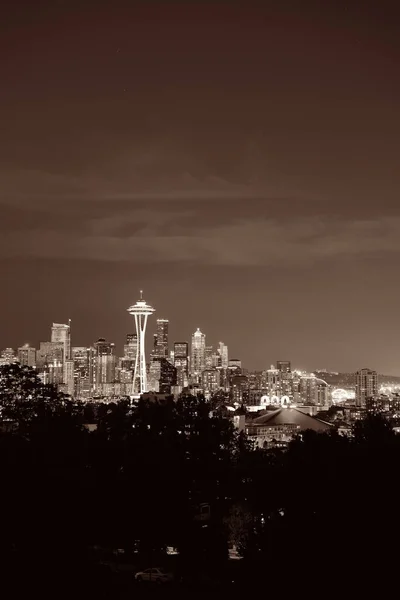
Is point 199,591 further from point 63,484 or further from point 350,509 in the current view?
point 350,509

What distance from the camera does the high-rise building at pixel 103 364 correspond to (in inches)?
5162

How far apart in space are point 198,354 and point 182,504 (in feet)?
446

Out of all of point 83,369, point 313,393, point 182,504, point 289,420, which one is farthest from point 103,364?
point 182,504

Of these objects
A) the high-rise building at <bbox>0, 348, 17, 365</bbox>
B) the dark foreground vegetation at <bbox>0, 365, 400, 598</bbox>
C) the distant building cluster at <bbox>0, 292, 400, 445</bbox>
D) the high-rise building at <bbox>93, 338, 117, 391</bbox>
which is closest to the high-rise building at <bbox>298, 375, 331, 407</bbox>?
the distant building cluster at <bbox>0, 292, 400, 445</bbox>

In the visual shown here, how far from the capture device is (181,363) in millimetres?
146375

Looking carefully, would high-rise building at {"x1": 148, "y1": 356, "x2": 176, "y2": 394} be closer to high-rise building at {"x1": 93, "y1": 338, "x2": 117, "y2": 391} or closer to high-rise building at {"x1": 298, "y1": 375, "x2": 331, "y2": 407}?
high-rise building at {"x1": 93, "y1": 338, "x2": 117, "y2": 391}

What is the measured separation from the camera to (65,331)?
5384 inches

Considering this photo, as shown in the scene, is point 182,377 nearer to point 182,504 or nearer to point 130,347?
point 130,347

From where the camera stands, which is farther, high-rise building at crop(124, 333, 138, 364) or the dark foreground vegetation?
high-rise building at crop(124, 333, 138, 364)

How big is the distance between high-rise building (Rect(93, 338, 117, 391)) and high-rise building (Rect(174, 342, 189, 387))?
1093cm

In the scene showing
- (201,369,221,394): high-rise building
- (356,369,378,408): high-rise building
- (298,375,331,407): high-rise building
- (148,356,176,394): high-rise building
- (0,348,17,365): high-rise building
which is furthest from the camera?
(356,369,378,408): high-rise building

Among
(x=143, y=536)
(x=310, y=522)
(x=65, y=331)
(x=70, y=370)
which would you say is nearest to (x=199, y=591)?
(x=143, y=536)

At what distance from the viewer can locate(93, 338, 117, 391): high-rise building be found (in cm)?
13112

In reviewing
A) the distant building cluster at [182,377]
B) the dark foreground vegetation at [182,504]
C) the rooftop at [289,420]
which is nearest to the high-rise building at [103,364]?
the distant building cluster at [182,377]
